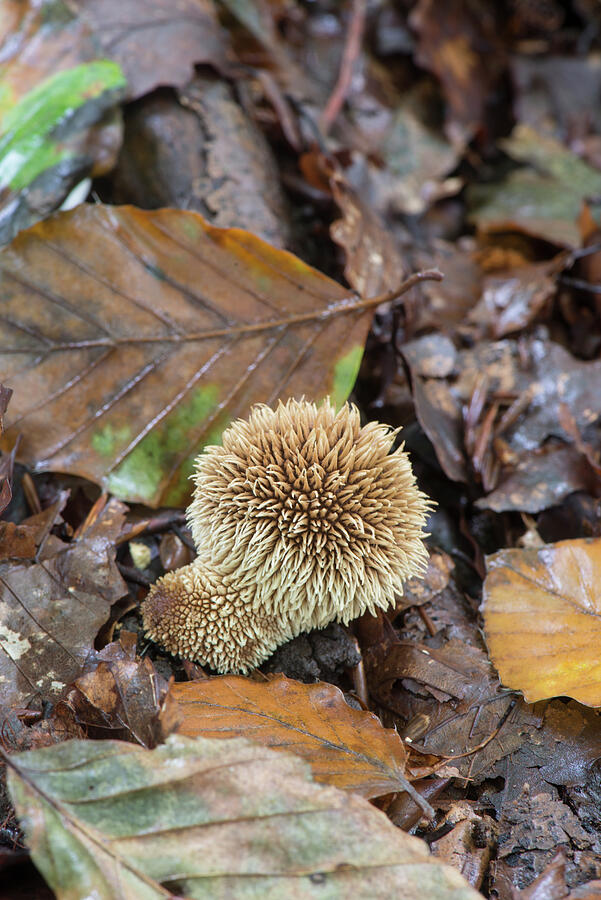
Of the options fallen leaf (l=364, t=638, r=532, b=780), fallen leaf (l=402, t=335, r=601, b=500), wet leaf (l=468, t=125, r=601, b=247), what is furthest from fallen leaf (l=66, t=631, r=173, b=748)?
wet leaf (l=468, t=125, r=601, b=247)

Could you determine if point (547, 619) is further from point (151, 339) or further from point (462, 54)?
point (462, 54)

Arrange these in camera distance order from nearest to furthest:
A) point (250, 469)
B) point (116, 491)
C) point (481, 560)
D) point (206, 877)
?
point (206, 877), point (250, 469), point (116, 491), point (481, 560)

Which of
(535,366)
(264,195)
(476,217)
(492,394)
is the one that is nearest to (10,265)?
(264,195)

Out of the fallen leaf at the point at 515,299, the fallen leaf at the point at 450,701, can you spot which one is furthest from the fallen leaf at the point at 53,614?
the fallen leaf at the point at 515,299

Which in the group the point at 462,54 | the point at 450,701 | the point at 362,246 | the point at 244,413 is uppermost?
the point at 244,413

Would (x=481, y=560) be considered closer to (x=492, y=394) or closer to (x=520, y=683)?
(x=520, y=683)

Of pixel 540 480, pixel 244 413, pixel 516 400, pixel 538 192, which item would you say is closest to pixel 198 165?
pixel 244 413

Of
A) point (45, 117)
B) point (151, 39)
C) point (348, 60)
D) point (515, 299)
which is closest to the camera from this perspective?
point (45, 117)
